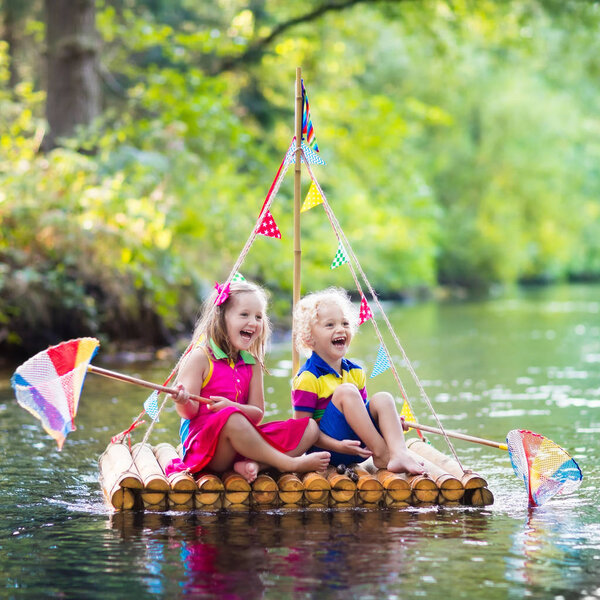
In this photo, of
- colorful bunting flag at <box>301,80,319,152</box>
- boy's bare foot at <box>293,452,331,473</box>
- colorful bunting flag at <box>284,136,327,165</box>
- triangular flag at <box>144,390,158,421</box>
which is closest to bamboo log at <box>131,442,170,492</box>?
triangular flag at <box>144,390,158,421</box>

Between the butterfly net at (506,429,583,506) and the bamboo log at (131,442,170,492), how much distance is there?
1858mm

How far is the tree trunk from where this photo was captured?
15.7 meters

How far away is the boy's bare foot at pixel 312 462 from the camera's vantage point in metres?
5.69

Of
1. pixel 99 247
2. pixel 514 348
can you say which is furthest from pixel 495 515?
pixel 514 348

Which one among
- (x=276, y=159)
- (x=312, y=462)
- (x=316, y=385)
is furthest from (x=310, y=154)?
(x=276, y=159)

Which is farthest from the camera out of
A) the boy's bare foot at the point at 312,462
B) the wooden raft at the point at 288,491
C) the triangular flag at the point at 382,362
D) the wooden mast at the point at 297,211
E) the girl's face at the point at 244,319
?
the wooden mast at the point at 297,211

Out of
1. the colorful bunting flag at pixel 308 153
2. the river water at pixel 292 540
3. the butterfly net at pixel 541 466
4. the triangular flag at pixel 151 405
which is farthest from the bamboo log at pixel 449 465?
the colorful bunting flag at pixel 308 153

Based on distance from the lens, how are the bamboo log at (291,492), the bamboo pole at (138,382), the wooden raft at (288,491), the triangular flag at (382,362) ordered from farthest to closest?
the triangular flag at (382,362) → the bamboo log at (291,492) → the wooden raft at (288,491) → the bamboo pole at (138,382)

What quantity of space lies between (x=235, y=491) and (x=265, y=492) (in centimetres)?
16

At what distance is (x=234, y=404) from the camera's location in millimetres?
5754

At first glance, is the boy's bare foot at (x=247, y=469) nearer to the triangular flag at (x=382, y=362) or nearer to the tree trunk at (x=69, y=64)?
the triangular flag at (x=382, y=362)

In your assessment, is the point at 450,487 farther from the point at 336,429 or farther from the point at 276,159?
the point at 276,159

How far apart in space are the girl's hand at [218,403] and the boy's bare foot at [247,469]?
313mm

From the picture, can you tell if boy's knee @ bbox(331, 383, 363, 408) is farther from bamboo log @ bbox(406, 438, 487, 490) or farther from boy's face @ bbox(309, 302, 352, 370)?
bamboo log @ bbox(406, 438, 487, 490)
